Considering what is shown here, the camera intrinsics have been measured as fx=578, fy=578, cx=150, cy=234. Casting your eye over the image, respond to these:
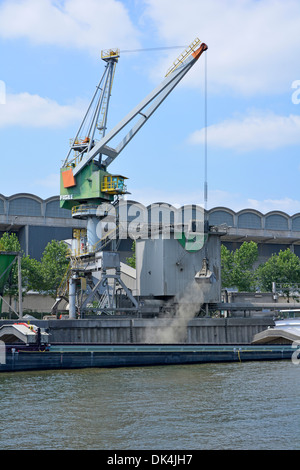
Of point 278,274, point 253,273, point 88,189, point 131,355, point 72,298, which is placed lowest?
point 131,355

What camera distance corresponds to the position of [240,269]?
80938 millimetres

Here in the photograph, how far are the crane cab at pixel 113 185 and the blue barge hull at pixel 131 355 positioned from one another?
56.0 feet

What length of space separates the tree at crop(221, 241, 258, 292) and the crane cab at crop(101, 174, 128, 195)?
1153 inches

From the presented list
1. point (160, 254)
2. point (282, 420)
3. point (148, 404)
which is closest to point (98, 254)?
point (160, 254)

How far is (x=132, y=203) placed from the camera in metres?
88.8

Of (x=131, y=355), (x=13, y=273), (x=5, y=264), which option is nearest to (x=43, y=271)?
(x=13, y=273)

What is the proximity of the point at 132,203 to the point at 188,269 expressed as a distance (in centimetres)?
3631

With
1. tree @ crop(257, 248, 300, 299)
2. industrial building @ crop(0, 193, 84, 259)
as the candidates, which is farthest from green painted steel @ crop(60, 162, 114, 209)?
tree @ crop(257, 248, 300, 299)

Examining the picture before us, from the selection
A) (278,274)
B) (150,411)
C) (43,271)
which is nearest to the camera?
(150,411)

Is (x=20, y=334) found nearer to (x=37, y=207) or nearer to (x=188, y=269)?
(x=188, y=269)

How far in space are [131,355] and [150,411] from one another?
17352mm

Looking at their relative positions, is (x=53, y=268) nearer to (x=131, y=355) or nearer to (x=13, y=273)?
(x=13, y=273)

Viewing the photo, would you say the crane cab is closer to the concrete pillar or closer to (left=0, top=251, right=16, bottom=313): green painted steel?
the concrete pillar

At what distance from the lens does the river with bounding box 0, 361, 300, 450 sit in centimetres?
1884
